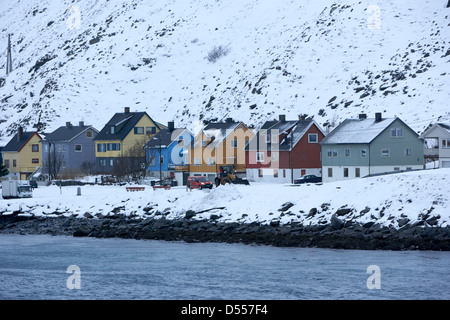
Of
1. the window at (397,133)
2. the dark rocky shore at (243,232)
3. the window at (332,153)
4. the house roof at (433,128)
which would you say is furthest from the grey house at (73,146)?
the house roof at (433,128)

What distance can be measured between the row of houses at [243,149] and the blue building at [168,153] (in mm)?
104

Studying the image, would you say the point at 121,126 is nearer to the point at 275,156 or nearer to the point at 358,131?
the point at 275,156

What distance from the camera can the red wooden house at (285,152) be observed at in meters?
65.3

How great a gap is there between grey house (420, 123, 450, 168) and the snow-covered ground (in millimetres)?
21093

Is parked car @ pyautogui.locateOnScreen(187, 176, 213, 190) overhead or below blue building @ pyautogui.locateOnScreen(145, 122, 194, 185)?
below

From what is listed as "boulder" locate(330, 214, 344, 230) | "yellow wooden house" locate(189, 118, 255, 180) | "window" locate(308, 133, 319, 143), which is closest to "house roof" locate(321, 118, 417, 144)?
"window" locate(308, 133, 319, 143)

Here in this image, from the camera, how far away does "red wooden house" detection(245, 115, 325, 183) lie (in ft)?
214

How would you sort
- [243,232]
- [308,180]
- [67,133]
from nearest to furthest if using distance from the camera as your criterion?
[243,232], [308,180], [67,133]

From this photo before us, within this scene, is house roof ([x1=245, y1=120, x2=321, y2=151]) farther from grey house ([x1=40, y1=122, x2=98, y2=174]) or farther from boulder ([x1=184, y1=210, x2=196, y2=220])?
grey house ([x1=40, y1=122, x2=98, y2=174])

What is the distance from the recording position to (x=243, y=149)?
236ft

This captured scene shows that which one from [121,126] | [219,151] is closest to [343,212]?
[219,151]

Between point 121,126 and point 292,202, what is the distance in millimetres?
47349

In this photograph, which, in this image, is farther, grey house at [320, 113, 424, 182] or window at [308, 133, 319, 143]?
window at [308, 133, 319, 143]

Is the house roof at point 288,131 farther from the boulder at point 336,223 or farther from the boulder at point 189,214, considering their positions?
the boulder at point 336,223
